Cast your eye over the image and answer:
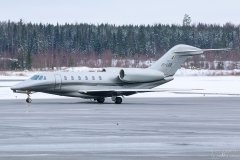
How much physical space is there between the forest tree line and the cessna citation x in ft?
418

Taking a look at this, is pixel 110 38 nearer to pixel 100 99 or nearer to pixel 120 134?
pixel 100 99

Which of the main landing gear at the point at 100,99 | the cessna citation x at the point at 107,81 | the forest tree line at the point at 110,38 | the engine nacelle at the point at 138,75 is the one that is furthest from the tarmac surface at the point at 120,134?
the forest tree line at the point at 110,38

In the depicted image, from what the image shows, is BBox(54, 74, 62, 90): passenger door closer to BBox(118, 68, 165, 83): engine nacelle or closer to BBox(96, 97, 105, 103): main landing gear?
BBox(96, 97, 105, 103): main landing gear

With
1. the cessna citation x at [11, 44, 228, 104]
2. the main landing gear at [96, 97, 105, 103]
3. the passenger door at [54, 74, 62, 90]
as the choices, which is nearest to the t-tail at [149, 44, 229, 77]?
the cessna citation x at [11, 44, 228, 104]

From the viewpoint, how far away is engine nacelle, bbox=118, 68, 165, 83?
42.3 m

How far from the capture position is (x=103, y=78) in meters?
42.2

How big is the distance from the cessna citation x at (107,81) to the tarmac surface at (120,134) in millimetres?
7943

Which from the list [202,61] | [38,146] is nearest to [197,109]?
[38,146]

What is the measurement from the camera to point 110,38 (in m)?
189

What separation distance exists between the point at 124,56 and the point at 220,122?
152 metres

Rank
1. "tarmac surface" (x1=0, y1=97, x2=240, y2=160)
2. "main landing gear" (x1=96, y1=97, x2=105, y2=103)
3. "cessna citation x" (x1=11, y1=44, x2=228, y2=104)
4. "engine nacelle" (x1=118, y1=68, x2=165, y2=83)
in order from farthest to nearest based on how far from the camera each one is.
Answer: "engine nacelle" (x1=118, y1=68, x2=165, y2=83), "main landing gear" (x1=96, y1=97, x2=105, y2=103), "cessna citation x" (x1=11, y1=44, x2=228, y2=104), "tarmac surface" (x1=0, y1=97, x2=240, y2=160)

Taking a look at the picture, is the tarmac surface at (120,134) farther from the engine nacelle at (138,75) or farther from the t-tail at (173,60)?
the t-tail at (173,60)

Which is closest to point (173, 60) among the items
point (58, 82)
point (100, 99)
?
point (100, 99)
